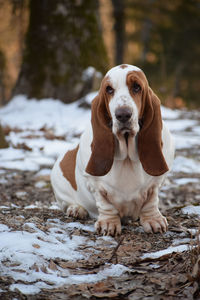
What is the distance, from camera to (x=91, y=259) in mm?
2549

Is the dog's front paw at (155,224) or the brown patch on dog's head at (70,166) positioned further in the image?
the brown patch on dog's head at (70,166)

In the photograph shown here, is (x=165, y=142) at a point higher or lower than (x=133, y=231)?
higher

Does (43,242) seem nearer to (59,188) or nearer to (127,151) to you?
(127,151)

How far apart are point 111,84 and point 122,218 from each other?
Answer: 3.65 feet

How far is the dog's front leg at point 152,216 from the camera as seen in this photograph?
10.1ft

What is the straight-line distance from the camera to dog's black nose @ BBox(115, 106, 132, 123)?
8.69 feet

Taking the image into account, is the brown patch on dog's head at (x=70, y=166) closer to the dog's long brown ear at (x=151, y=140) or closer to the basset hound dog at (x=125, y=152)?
the basset hound dog at (x=125, y=152)

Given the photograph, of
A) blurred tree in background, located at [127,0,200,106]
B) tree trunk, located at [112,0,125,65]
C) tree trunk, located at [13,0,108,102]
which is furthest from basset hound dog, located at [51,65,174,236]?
tree trunk, located at [112,0,125,65]

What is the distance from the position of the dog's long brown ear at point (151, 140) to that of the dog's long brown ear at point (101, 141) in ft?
0.71

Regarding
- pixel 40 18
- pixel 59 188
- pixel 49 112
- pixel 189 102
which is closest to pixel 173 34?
pixel 189 102

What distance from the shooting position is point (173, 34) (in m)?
16.9

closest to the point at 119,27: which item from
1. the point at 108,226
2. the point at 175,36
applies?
the point at 175,36

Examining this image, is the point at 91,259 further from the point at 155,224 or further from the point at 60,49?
the point at 60,49

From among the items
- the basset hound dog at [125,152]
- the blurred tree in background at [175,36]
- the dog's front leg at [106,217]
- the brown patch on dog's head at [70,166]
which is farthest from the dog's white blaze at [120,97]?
the blurred tree in background at [175,36]
